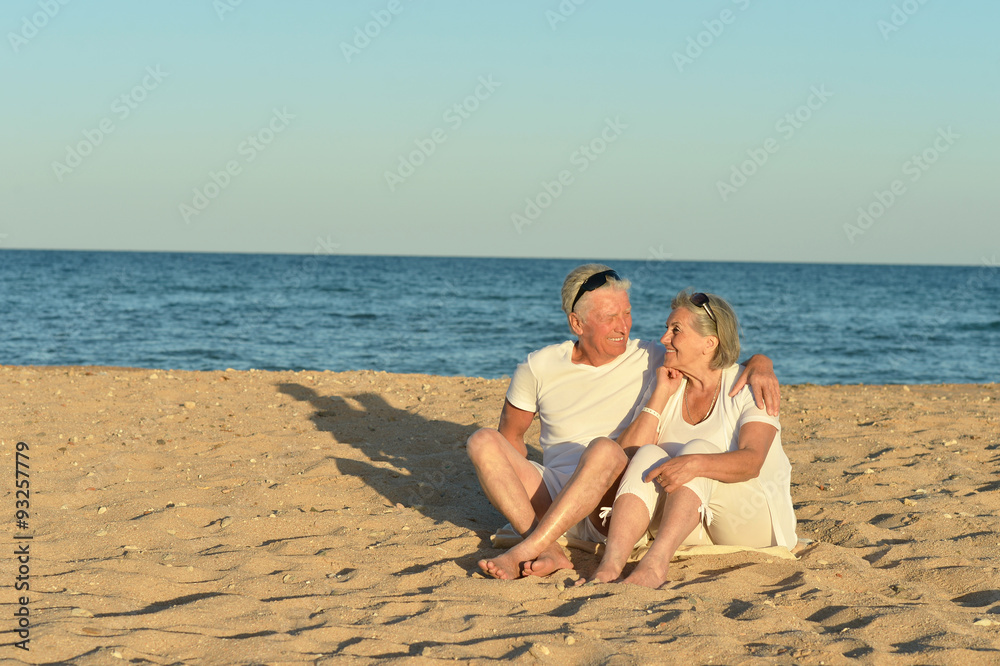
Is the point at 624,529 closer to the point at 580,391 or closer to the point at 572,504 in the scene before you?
the point at 572,504

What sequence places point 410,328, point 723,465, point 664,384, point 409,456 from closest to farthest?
point 723,465 → point 664,384 → point 409,456 → point 410,328

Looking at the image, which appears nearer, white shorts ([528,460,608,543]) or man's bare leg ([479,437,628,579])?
man's bare leg ([479,437,628,579])

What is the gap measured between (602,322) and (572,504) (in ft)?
3.01

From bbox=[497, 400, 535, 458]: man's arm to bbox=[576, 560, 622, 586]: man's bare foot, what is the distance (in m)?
0.87

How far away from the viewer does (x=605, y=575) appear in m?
3.60

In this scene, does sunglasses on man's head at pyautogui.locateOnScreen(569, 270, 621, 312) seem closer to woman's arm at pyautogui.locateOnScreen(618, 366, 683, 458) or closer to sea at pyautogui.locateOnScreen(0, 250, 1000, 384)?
woman's arm at pyautogui.locateOnScreen(618, 366, 683, 458)

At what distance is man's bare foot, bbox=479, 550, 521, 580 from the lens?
3615mm

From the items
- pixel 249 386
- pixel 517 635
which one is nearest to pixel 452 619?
pixel 517 635

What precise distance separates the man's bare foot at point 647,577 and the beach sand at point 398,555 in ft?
0.22

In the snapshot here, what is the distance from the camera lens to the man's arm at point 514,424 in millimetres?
4355

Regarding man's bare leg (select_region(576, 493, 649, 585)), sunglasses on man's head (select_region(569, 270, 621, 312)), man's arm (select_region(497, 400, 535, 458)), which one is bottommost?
man's bare leg (select_region(576, 493, 649, 585))

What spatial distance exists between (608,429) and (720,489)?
702mm

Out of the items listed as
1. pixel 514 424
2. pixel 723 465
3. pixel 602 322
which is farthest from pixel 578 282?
pixel 723 465

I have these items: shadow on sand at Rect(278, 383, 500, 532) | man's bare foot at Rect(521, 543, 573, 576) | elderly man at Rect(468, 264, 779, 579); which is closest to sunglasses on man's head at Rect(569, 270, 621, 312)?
elderly man at Rect(468, 264, 779, 579)
